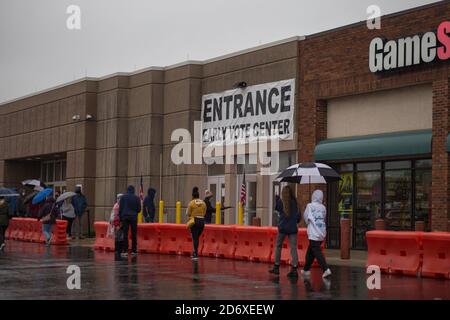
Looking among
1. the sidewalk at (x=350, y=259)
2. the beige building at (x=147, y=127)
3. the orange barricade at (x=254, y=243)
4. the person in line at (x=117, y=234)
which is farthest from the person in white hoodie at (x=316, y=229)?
the beige building at (x=147, y=127)

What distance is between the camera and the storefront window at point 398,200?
22672 mm

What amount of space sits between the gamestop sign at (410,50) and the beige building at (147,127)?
12.4 feet

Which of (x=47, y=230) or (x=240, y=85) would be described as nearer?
(x=47, y=230)

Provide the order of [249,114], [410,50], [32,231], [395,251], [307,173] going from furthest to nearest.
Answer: [32,231], [249,114], [410,50], [307,173], [395,251]

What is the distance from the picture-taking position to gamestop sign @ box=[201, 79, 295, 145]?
26438 mm

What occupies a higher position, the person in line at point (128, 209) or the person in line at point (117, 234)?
the person in line at point (128, 209)

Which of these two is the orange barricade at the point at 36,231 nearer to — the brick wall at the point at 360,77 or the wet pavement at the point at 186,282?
the wet pavement at the point at 186,282

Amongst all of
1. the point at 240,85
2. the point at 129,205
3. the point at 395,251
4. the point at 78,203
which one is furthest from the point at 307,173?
the point at 78,203

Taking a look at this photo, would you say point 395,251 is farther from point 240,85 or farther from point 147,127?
point 147,127

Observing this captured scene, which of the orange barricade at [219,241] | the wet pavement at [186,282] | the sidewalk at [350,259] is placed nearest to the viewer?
the wet pavement at [186,282]

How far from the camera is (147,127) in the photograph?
32.4 m

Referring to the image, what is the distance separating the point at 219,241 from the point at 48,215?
25.4 ft

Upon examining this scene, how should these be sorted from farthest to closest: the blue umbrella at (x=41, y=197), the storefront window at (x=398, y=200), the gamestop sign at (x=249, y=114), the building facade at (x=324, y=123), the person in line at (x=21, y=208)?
the person in line at (x=21, y=208) → the blue umbrella at (x=41, y=197) → the gamestop sign at (x=249, y=114) → the storefront window at (x=398, y=200) → the building facade at (x=324, y=123)

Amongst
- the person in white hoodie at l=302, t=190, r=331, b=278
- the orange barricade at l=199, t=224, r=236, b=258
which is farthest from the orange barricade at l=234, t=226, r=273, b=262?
the person in white hoodie at l=302, t=190, r=331, b=278
